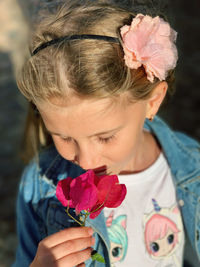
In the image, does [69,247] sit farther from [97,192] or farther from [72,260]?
[97,192]

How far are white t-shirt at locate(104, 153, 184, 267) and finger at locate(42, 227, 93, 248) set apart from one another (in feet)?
1.35

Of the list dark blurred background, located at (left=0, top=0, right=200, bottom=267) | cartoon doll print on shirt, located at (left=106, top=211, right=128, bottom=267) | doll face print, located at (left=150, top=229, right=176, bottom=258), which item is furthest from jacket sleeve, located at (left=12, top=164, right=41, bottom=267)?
dark blurred background, located at (left=0, top=0, right=200, bottom=267)

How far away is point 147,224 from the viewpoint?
204 centimetres

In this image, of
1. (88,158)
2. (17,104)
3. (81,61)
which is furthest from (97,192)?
(17,104)

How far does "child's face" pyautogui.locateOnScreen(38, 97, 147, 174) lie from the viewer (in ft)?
5.30

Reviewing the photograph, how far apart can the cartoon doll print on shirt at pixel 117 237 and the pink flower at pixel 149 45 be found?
754mm

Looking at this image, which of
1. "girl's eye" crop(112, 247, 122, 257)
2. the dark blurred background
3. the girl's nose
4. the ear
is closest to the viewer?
the girl's nose

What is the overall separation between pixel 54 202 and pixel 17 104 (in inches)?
109

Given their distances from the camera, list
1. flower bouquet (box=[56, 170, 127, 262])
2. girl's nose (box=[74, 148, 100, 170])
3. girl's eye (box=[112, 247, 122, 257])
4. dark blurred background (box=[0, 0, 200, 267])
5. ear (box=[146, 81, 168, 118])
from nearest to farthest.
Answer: flower bouquet (box=[56, 170, 127, 262]) < girl's nose (box=[74, 148, 100, 170]) < ear (box=[146, 81, 168, 118]) < girl's eye (box=[112, 247, 122, 257]) < dark blurred background (box=[0, 0, 200, 267])

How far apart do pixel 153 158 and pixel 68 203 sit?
2.60 feet

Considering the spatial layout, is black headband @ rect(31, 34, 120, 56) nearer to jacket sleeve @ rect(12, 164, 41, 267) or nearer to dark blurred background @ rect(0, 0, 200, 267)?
jacket sleeve @ rect(12, 164, 41, 267)

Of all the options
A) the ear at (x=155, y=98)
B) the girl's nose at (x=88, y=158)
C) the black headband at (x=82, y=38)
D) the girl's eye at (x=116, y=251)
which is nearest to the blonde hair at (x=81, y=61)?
the black headband at (x=82, y=38)

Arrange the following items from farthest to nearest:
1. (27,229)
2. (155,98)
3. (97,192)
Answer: (27,229) → (155,98) → (97,192)

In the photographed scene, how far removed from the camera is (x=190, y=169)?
221cm
